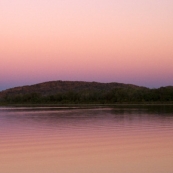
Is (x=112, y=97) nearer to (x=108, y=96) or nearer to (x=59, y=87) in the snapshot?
(x=108, y=96)

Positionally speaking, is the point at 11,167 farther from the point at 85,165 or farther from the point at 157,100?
the point at 157,100

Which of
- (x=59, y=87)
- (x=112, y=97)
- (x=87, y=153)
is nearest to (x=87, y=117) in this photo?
(x=87, y=153)

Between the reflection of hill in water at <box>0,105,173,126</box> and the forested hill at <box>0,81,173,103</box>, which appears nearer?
the reflection of hill in water at <box>0,105,173,126</box>

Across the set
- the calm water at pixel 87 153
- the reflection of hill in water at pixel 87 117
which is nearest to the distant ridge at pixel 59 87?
the reflection of hill in water at pixel 87 117

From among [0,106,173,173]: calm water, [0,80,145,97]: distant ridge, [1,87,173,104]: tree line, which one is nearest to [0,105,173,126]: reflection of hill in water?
[0,106,173,173]: calm water

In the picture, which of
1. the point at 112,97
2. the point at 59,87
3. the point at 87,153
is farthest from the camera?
the point at 59,87

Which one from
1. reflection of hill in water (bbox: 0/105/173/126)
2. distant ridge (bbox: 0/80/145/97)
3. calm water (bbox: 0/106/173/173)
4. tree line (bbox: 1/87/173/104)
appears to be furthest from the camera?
distant ridge (bbox: 0/80/145/97)

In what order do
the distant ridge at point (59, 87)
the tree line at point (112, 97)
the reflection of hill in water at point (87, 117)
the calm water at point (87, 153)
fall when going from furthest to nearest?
the distant ridge at point (59, 87)
the tree line at point (112, 97)
the reflection of hill in water at point (87, 117)
the calm water at point (87, 153)

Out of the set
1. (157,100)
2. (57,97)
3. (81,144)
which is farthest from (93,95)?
(81,144)

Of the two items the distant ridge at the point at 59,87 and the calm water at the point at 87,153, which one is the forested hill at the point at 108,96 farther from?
the calm water at the point at 87,153

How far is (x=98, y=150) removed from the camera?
11070 mm

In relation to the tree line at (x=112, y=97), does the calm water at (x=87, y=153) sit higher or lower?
lower

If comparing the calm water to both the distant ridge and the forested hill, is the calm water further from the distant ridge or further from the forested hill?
the distant ridge

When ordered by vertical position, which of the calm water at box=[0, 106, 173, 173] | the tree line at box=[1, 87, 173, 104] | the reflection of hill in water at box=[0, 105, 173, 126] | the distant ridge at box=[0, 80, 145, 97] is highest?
the distant ridge at box=[0, 80, 145, 97]
